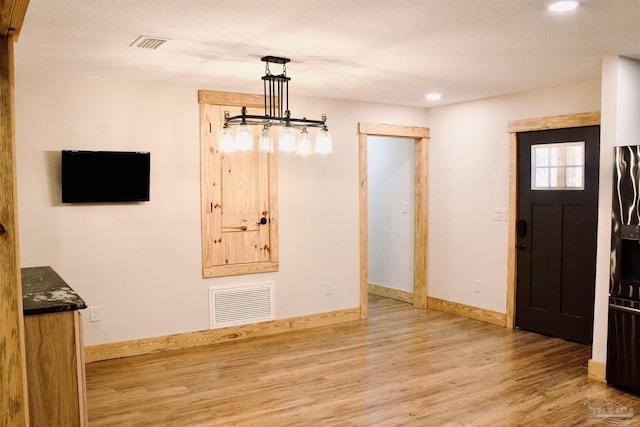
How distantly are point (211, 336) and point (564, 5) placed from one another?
3.98m

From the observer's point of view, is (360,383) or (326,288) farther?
(326,288)

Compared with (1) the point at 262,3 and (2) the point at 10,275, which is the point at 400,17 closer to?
(1) the point at 262,3

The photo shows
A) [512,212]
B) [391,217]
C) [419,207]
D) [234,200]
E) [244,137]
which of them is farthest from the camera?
Answer: [391,217]

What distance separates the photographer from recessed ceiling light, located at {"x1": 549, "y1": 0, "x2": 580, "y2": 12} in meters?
2.69

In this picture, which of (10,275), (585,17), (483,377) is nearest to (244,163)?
(483,377)

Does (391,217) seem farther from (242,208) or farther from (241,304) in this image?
(241,304)

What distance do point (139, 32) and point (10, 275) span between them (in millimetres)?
2032

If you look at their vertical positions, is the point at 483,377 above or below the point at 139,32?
below

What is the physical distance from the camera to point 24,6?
1460 millimetres

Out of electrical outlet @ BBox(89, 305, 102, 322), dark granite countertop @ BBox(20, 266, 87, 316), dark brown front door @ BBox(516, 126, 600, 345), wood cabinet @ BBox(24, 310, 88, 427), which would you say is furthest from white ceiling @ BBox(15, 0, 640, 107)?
electrical outlet @ BBox(89, 305, 102, 322)

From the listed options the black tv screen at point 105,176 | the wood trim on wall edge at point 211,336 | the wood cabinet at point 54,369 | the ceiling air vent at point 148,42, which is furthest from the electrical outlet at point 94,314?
the ceiling air vent at point 148,42

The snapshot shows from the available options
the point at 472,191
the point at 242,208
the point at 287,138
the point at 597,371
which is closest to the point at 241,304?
the point at 242,208

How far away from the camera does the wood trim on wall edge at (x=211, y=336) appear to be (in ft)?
15.0

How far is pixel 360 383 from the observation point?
400 cm
